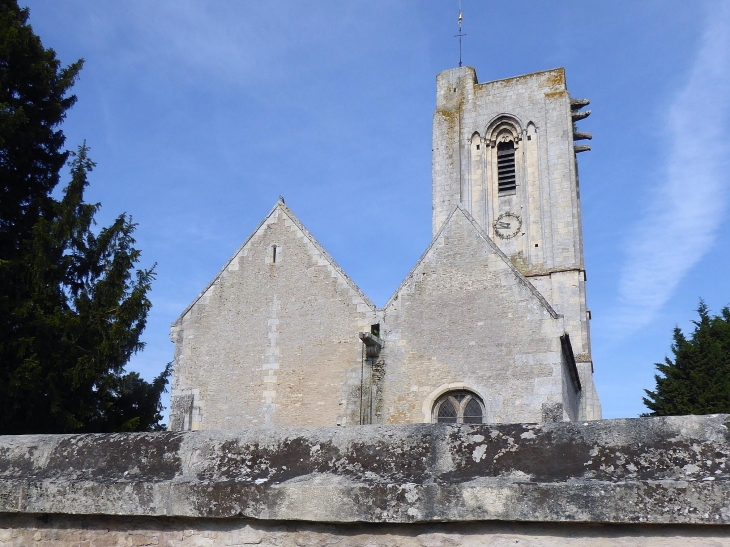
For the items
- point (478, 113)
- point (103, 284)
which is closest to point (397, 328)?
point (103, 284)

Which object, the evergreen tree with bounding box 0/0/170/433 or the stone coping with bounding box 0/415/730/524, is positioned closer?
the stone coping with bounding box 0/415/730/524

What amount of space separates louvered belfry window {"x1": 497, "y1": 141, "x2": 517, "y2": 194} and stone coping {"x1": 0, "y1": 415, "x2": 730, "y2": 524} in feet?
86.7

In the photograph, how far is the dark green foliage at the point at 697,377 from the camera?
90.6ft

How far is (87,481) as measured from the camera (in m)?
3.41

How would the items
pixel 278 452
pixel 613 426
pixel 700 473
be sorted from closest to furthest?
pixel 700 473, pixel 613 426, pixel 278 452

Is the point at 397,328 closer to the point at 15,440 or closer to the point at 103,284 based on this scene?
the point at 103,284

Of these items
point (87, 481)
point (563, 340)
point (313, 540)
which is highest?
point (563, 340)

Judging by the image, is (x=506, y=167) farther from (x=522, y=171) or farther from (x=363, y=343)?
(x=363, y=343)

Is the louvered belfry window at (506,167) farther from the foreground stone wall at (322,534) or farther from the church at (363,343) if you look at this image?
the foreground stone wall at (322,534)

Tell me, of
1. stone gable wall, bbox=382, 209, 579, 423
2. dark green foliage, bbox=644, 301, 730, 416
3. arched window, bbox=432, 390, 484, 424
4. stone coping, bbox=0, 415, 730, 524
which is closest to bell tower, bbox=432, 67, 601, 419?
dark green foliage, bbox=644, 301, 730, 416

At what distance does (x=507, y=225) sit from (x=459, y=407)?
1630 centimetres

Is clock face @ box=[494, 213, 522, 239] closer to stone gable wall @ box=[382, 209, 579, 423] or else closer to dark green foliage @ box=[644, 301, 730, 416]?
dark green foliage @ box=[644, 301, 730, 416]

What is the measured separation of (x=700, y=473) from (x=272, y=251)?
506 inches

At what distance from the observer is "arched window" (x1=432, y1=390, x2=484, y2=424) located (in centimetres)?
1273
